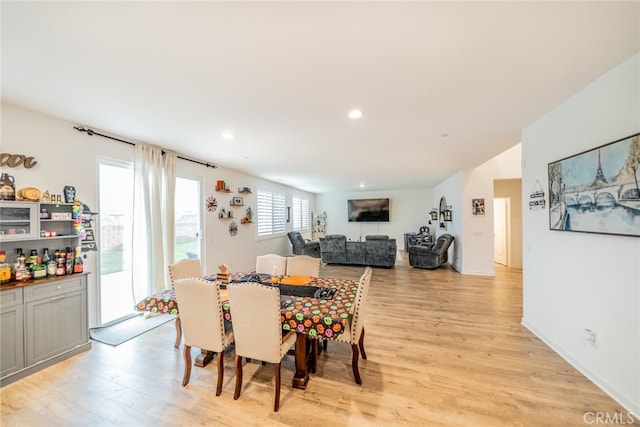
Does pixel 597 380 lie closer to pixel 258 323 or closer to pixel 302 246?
pixel 258 323

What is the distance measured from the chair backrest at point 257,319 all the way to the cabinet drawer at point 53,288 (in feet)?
6.86

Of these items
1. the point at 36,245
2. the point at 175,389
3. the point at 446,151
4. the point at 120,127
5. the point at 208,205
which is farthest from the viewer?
the point at 208,205

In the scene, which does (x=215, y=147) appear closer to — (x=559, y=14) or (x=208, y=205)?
(x=208, y=205)

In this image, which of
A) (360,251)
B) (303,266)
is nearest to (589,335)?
(303,266)

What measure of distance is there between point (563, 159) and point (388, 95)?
6.36 ft

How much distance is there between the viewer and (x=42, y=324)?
94.6 inches

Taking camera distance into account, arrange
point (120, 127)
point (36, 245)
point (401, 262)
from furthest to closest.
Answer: point (401, 262) → point (120, 127) → point (36, 245)

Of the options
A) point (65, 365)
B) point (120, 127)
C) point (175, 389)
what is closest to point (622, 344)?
point (175, 389)

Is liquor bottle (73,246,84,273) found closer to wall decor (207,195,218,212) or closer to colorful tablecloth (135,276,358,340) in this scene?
colorful tablecloth (135,276,358,340)

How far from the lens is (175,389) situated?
2.12 metres

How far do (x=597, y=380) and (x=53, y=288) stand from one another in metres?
5.24

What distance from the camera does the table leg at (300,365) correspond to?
2.13 m

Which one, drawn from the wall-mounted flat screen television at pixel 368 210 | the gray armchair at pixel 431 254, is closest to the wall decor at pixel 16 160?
the gray armchair at pixel 431 254

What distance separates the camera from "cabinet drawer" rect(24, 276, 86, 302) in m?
2.33
